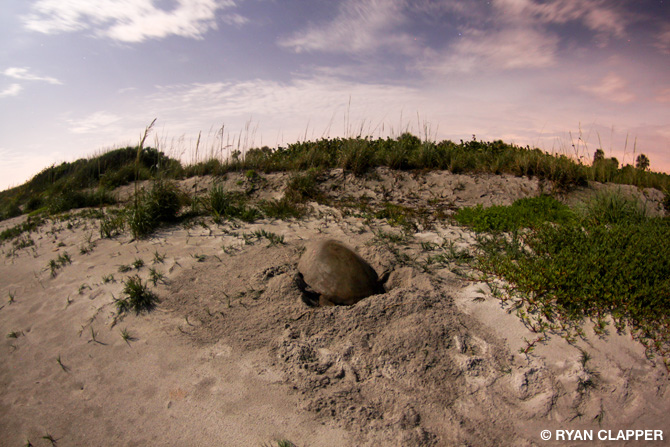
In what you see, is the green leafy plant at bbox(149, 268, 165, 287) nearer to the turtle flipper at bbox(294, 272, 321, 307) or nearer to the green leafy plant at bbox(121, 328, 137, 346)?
the green leafy plant at bbox(121, 328, 137, 346)

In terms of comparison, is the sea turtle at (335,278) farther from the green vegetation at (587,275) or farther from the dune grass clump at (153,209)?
the dune grass clump at (153,209)

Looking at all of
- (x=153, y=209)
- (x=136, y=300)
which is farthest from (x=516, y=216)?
(x=153, y=209)

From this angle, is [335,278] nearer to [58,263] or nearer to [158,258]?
[158,258]

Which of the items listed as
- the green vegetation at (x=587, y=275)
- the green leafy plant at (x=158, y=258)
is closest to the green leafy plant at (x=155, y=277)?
the green leafy plant at (x=158, y=258)

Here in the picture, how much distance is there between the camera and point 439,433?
2.86 metres

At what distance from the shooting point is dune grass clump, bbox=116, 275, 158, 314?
452 cm

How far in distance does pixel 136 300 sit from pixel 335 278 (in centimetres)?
240

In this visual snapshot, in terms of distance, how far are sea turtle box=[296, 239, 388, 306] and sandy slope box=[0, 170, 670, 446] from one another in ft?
0.69

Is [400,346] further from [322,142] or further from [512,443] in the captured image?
[322,142]

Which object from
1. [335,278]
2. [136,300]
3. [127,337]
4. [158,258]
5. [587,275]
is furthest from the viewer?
[158,258]

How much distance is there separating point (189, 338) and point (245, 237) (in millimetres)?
2051

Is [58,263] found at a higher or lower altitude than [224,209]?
lower

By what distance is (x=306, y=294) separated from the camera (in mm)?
4402

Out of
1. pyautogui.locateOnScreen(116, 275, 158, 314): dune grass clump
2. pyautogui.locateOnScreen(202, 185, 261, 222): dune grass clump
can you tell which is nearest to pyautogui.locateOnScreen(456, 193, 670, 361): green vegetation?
pyautogui.locateOnScreen(202, 185, 261, 222): dune grass clump
